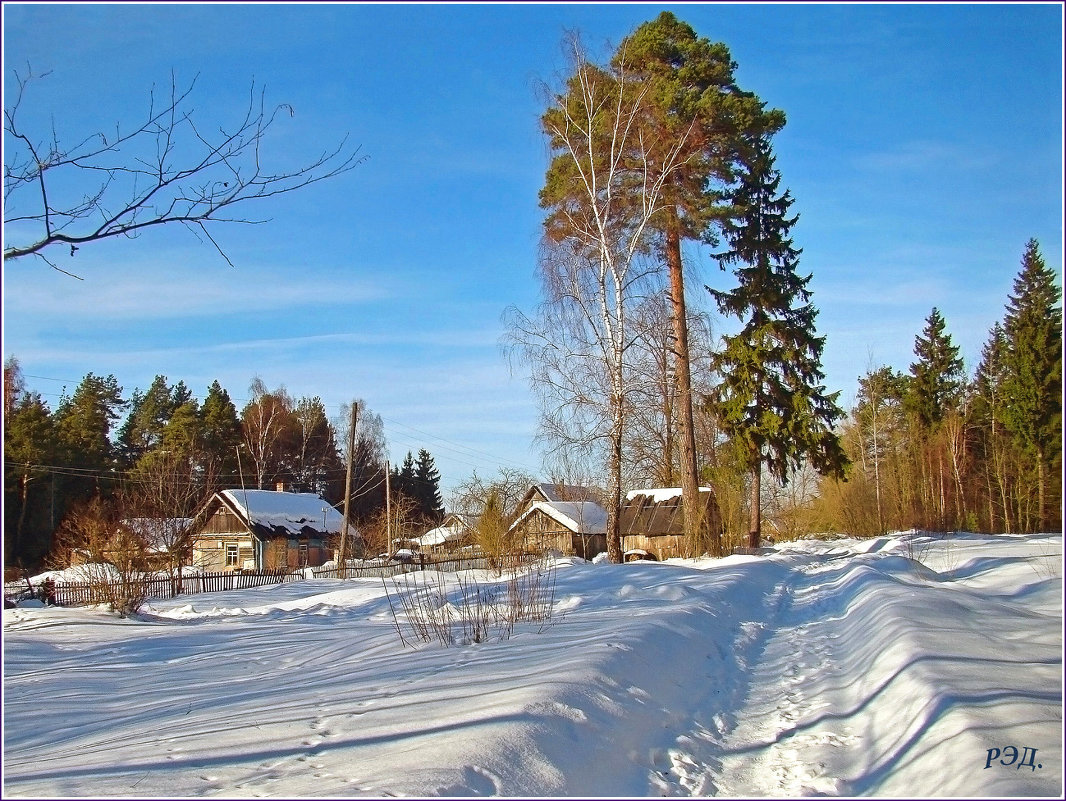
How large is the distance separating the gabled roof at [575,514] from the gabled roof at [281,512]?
11192 mm

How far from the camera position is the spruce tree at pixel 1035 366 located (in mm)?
4680

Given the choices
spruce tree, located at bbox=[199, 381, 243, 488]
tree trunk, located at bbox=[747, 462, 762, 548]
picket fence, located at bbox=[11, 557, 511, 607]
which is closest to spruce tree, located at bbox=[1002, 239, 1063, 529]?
picket fence, located at bbox=[11, 557, 511, 607]

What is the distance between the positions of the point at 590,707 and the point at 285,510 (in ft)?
130

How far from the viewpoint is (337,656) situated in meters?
8.90

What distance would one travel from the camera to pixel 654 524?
30859 millimetres

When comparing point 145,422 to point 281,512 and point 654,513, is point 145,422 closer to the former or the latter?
point 281,512

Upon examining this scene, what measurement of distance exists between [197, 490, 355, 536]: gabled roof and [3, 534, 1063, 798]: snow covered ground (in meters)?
29.4

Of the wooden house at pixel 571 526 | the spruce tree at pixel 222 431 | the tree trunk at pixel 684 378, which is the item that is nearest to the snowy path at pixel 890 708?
the tree trunk at pixel 684 378

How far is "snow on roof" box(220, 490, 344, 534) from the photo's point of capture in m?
40.8

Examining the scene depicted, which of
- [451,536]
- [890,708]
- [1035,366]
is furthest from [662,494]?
[1035,366]

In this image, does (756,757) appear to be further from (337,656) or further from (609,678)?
(337,656)

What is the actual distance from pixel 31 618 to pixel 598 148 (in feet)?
53.4

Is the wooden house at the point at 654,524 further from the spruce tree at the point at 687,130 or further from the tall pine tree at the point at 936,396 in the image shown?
the tall pine tree at the point at 936,396

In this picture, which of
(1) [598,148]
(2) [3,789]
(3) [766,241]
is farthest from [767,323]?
(2) [3,789]
